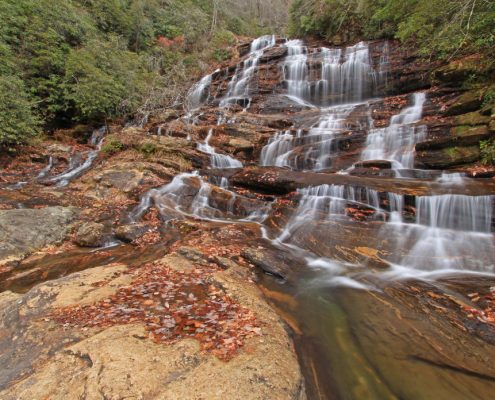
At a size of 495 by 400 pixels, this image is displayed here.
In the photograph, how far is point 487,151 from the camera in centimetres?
791

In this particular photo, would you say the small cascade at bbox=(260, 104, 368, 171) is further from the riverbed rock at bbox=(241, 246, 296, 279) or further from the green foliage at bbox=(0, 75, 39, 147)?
the green foliage at bbox=(0, 75, 39, 147)

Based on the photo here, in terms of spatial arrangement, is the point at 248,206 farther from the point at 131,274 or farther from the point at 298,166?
the point at 131,274

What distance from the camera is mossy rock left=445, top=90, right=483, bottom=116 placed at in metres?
9.36

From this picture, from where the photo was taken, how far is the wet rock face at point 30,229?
5788 mm

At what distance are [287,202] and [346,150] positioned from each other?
14.3 ft

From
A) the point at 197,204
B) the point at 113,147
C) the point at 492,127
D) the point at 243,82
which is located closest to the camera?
the point at 492,127

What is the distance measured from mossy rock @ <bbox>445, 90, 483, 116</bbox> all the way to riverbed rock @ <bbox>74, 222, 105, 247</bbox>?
41.5 ft

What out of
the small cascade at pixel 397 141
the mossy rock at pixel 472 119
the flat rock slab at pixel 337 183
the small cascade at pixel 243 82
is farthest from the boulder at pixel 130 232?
the small cascade at pixel 243 82

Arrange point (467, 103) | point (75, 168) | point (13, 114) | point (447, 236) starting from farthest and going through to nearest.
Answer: point (75, 168) < point (13, 114) < point (467, 103) < point (447, 236)

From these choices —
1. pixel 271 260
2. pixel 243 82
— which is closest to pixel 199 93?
pixel 243 82

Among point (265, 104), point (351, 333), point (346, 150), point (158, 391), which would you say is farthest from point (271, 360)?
point (265, 104)

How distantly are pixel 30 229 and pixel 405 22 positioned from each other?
18.9 meters

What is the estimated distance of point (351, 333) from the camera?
358cm

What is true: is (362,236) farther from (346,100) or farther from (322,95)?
(322,95)
